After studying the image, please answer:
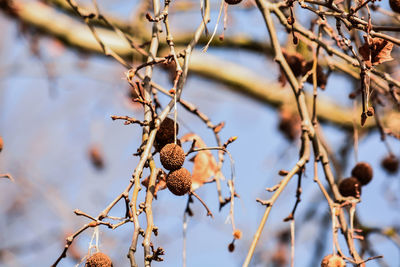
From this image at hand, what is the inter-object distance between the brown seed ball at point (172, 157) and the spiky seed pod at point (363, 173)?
0.70 meters

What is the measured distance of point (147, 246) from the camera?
0.86m

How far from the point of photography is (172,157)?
3.23 feet

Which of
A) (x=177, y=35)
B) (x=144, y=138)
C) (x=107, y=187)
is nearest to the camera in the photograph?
(x=144, y=138)

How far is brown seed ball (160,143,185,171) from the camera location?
985 millimetres

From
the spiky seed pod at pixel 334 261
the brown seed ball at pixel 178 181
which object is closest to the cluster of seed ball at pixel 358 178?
the spiky seed pod at pixel 334 261

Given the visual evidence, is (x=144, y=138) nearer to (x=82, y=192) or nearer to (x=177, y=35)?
(x=177, y=35)

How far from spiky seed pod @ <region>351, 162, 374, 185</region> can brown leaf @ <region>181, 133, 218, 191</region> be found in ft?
1.38

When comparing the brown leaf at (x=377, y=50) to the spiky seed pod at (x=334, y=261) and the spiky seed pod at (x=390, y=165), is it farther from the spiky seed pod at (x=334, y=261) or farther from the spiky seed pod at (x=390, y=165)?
the spiky seed pod at (x=390, y=165)

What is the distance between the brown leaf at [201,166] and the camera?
4.40ft

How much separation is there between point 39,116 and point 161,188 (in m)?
5.69

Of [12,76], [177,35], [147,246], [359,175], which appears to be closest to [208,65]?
[177,35]

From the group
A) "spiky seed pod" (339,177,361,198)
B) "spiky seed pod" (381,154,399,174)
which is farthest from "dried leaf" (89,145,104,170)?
"spiky seed pod" (339,177,361,198)

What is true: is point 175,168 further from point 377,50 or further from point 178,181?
point 377,50

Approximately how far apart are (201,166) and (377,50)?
1.71 feet
